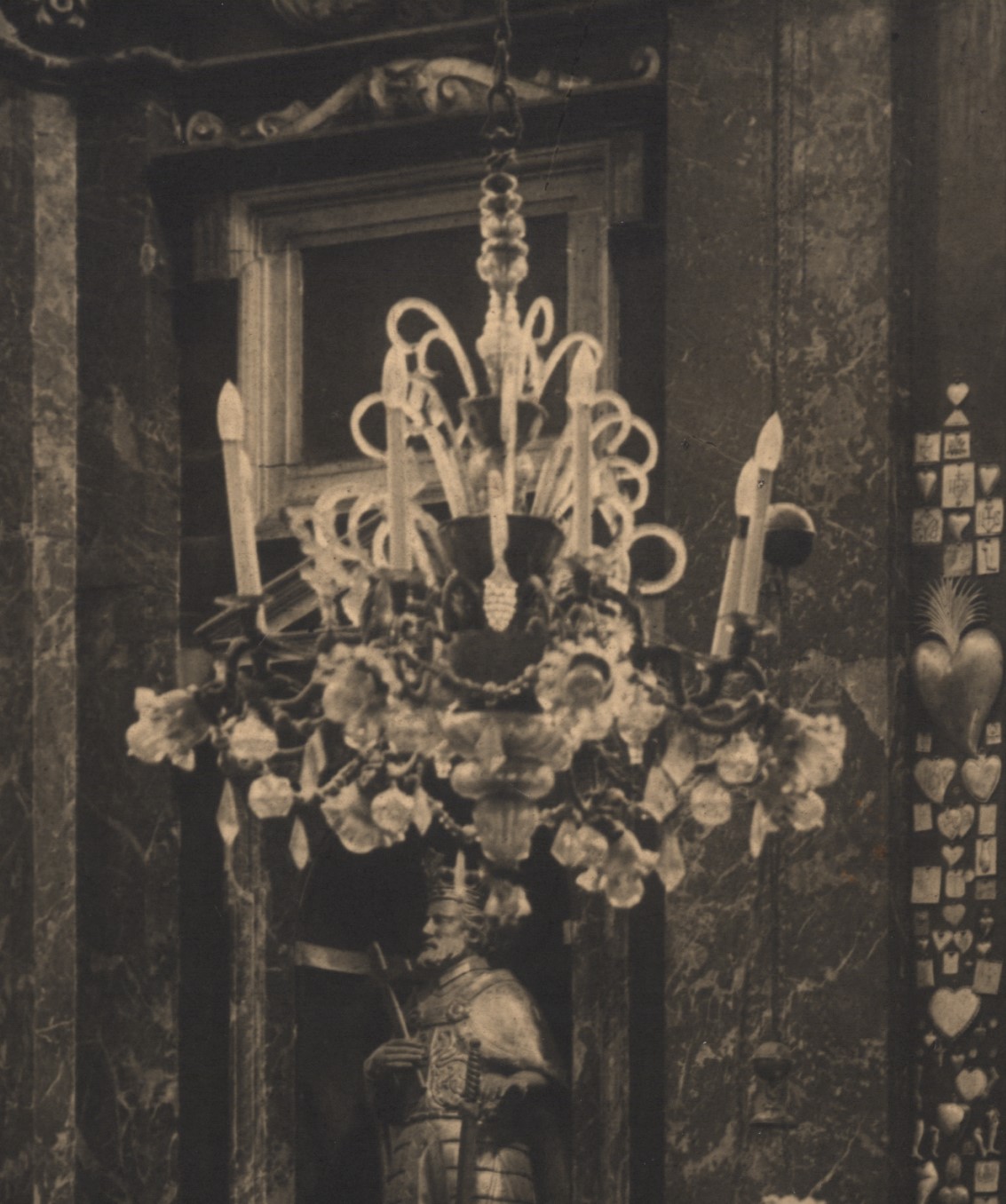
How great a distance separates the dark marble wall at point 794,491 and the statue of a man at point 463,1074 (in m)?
0.41

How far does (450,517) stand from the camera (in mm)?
6836

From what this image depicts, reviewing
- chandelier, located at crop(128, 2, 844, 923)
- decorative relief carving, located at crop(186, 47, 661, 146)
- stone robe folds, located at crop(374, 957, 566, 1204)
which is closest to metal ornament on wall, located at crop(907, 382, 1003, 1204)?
stone robe folds, located at crop(374, 957, 566, 1204)

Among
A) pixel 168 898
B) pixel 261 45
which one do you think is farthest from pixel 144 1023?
pixel 261 45

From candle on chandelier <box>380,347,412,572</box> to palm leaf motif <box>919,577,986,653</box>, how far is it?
A: 2434mm

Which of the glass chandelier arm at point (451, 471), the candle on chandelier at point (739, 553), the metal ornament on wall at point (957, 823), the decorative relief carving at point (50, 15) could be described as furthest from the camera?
the decorative relief carving at point (50, 15)

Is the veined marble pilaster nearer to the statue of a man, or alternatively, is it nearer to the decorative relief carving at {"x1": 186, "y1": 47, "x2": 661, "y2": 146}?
the decorative relief carving at {"x1": 186, "y1": 47, "x2": 661, "y2": 146}

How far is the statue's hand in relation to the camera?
7.92 m

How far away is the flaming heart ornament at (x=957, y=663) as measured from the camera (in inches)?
301

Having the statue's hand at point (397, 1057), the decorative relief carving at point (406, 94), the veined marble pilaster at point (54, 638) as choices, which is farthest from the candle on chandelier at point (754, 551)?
the veined marble pilaster at point (54, 638)

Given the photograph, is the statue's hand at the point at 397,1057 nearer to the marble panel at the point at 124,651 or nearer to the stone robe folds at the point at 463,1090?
the stone robe folds at the point at 463,1090

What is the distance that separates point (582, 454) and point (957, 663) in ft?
7.73

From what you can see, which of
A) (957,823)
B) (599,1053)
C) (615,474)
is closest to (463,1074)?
(599,1053)

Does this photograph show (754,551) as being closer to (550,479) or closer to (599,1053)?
(550,479)

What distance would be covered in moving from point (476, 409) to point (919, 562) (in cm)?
224
